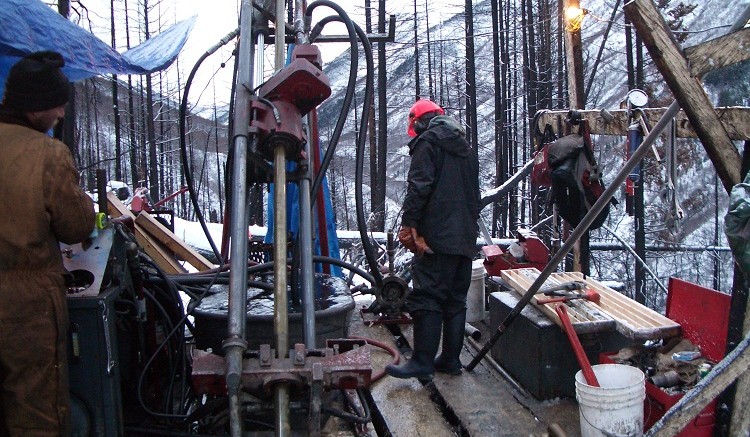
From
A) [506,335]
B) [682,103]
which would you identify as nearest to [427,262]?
Answer: [506,335]

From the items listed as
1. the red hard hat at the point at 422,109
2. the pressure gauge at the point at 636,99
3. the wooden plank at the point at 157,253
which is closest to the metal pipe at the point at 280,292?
the red hard hat at the point at 422,109

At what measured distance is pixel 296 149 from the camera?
2.83 metres

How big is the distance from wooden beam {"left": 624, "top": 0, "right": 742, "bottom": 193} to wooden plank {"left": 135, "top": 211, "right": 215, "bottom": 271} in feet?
15.5

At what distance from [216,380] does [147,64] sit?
4.79m

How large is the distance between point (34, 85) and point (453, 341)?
9.77ft

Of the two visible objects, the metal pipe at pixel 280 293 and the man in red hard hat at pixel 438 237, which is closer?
the metal pipe at pixel 280 293

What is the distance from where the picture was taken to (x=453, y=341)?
4.15m

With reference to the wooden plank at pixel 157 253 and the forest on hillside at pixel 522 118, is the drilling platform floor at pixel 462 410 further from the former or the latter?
the forest on hillside at pixel 522 118

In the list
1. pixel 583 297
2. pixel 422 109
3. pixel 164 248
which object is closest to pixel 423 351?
pixel 583 297

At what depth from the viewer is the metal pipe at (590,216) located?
3160 mm

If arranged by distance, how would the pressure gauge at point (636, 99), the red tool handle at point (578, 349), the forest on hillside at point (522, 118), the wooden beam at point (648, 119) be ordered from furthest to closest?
the forest on hillside at point (522, 118), the pressure gauge at point (636, 99), the red tool handle at point (578, 349), the wooden beam at point (648, 119)

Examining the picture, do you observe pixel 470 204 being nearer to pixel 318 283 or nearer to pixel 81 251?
pixel 318 283

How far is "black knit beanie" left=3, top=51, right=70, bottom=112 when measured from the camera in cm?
243

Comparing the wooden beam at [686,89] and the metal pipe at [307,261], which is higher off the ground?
the wooden beam at [686,89]
